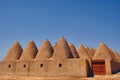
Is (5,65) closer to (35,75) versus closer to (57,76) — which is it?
(35,75)

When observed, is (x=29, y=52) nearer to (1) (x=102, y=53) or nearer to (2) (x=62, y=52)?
(2) (x=62, y=52)

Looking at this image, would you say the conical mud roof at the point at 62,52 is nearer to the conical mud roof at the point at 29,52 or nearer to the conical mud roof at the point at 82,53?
the conical mud roof at the point at 29,52

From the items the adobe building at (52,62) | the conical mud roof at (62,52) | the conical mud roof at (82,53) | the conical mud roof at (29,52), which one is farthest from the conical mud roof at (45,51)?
the conical mud roof at (82,53)

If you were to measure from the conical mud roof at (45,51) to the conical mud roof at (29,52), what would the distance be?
1.17 m

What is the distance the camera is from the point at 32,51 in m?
24.5

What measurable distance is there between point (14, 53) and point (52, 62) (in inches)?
250

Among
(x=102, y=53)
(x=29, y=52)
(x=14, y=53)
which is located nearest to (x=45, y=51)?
(x=29, y=52)

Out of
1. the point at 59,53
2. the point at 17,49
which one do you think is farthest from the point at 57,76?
the point at 17,49

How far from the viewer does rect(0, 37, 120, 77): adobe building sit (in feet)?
67.3

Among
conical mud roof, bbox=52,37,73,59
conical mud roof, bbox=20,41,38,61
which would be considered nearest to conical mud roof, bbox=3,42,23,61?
conical mud roof, bbox=20,41,38,61

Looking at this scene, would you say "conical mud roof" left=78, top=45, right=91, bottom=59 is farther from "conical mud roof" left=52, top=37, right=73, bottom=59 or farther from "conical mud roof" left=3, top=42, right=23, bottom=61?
"conical mud roof" left=3, top=42, right=23, bottom=61

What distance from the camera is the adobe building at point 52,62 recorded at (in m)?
20.5

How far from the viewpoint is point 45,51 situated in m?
23.3

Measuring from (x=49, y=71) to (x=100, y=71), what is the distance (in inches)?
250
